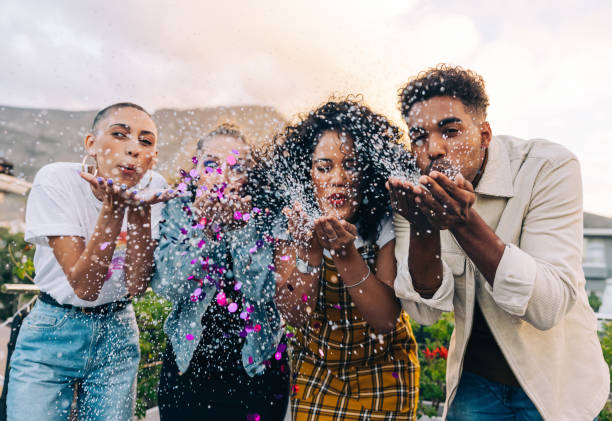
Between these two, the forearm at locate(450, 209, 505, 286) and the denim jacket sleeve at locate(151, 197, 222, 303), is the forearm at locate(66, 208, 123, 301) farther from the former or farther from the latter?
the forearm at locate(450, 209, 505, 286)

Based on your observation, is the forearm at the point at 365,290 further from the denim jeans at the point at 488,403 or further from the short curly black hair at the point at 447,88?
the short curly black hair at the point at 447,88

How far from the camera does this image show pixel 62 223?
2008 mm

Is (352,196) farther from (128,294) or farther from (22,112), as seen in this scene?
(22,112)

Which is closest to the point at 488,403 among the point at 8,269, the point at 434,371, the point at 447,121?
the point at 447,121

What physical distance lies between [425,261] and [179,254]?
118 cm

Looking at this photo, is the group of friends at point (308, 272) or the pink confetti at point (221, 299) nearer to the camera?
the group of friends at point (308, 272)

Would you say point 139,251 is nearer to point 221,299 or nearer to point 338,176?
point 221,299

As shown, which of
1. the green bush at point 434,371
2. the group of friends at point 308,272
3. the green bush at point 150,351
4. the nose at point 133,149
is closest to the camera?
the group of friends at point 308,272

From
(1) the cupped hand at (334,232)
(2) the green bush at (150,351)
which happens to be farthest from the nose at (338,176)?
(2) the green bush at (150,351)

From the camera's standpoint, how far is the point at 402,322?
235 cm

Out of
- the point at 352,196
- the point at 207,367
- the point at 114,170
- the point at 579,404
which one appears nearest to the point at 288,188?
the point at 352,196

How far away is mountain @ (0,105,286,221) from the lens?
1.92 meters

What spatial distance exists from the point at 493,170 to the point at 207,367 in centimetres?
172

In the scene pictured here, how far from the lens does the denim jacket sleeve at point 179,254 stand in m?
2.09
